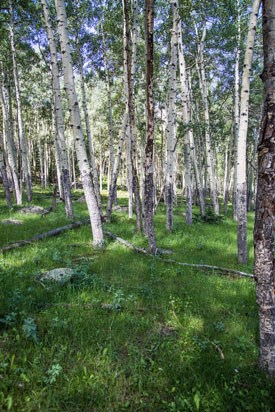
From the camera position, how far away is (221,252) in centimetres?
788

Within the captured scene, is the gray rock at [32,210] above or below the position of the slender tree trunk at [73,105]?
below

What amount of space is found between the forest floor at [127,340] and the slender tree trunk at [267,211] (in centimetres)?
50

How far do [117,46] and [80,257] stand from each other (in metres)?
13.1

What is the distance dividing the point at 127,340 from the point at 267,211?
2.30 m

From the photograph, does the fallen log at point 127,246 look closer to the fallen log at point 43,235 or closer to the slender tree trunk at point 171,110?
the fallen log at point 43,235

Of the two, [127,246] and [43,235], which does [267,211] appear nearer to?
[127,246]

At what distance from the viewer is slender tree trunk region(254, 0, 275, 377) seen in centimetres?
238

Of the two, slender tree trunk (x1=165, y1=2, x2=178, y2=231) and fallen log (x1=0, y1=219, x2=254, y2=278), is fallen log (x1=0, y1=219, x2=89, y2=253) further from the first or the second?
slender tree trunk (x1=165, y1=2, x2=178, y2=231)

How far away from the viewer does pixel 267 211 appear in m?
2.53

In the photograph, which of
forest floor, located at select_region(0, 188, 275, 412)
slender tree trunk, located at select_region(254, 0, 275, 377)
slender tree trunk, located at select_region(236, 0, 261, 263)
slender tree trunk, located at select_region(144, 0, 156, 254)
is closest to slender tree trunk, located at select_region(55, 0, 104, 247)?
slender tree trunk, located at select_region(144, 0, 156, 254)

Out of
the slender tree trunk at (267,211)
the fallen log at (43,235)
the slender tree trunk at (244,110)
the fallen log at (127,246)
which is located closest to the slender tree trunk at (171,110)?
the fallen log at (127,246)

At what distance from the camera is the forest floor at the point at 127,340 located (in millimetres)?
2467

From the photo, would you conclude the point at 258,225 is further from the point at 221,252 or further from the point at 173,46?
the point at 173,46

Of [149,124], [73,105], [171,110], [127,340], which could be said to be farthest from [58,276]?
[171,110]
